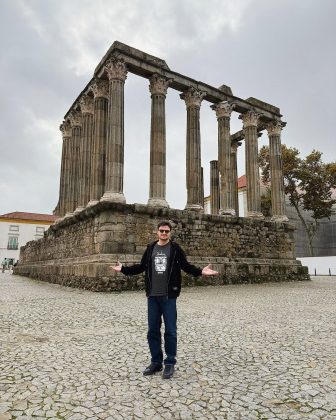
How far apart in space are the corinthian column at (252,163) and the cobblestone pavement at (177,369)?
36.9 feet

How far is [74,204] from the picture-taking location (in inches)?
680

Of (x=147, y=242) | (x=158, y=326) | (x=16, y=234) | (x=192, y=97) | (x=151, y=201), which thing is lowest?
(x=158, y=326)

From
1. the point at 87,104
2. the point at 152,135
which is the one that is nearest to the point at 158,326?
the point at 152,135

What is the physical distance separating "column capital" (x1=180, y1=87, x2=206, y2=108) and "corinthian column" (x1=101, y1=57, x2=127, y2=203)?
131 inches

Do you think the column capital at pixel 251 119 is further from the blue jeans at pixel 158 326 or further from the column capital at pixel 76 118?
the blue jeans at pixel 158 326

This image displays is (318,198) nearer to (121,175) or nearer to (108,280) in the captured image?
(121,175)

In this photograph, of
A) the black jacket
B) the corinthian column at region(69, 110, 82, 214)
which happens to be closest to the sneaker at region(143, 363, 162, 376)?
the black jacket

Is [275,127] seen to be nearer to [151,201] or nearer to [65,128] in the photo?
[151,201]

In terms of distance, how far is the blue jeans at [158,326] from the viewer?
3.21m

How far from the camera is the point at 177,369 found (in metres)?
3.33

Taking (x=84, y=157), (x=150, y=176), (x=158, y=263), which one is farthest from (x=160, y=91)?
(x=158, y=263)

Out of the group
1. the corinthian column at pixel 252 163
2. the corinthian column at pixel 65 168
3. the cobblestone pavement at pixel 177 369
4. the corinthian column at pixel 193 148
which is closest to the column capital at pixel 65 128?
the corinthian column at pixel 65 168

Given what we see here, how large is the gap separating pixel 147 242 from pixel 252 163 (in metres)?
8.29

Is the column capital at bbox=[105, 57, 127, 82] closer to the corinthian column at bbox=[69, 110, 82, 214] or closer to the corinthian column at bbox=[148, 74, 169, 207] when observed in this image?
the corinthian column at bbox=[148, 74, 169, 207]
